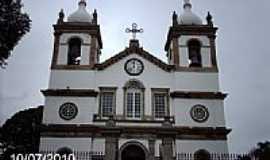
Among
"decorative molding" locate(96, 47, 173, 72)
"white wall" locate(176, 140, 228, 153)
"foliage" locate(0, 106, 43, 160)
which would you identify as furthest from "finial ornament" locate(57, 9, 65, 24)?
"white wall" locate(176, 140, 228, 153)

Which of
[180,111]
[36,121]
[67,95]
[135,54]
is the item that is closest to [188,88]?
[180,111]

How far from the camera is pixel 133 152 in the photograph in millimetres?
25328

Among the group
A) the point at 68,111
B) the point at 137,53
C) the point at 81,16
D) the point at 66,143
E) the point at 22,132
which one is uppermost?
the point at 81,16

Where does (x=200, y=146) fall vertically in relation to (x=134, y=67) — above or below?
below

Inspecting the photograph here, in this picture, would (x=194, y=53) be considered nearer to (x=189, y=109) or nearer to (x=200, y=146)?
(x=189, y=109)

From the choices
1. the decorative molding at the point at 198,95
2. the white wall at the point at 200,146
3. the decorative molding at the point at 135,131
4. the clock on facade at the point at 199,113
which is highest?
the decorative molding at the point at 198,95

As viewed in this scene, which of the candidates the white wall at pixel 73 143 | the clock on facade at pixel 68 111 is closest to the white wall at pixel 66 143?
the white wall at pixel 73 143

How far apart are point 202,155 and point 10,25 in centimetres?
1489

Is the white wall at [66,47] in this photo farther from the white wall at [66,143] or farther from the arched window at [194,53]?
the arched window at [194,53]

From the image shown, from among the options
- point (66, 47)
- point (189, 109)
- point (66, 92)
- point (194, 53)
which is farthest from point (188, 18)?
point (66, 92)

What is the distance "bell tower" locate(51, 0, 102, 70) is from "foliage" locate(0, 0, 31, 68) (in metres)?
11.5

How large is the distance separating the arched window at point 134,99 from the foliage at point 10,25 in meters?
11.5

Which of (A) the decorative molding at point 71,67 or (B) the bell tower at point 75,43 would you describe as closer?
(A) the decorative molding at point 71,67

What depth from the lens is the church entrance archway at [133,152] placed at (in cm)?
2486
